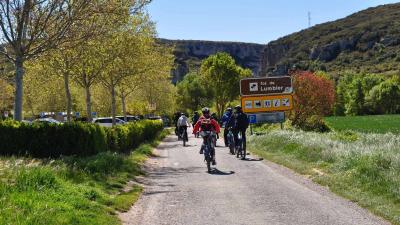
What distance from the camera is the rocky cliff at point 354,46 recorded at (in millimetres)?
149500

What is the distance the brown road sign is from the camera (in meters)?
33.0

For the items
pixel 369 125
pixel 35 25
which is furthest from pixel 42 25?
pixel 369 125

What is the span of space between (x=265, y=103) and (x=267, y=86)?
104 centimetres

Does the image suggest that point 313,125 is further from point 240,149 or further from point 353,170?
point 353,170

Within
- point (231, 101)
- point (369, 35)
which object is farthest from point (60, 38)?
point (369, 35)

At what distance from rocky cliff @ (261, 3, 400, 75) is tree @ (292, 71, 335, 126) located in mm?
103279

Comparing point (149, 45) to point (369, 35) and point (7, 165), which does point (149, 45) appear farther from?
point (369, 35)

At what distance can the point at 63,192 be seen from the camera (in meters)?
9.44

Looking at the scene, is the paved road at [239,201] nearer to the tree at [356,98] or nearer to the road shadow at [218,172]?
the road shadow at [218,172]

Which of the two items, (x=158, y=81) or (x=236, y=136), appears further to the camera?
(x=158, y=81)

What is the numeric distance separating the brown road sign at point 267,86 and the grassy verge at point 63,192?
63.8 ft

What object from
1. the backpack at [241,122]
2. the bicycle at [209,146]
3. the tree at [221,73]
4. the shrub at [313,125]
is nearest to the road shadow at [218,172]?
the bicycle at [209,146]

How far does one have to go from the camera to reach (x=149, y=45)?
32.4 m

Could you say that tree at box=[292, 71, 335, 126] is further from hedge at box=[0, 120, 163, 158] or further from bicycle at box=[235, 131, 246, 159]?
hedge at box=[0, 120, 163, 158]
